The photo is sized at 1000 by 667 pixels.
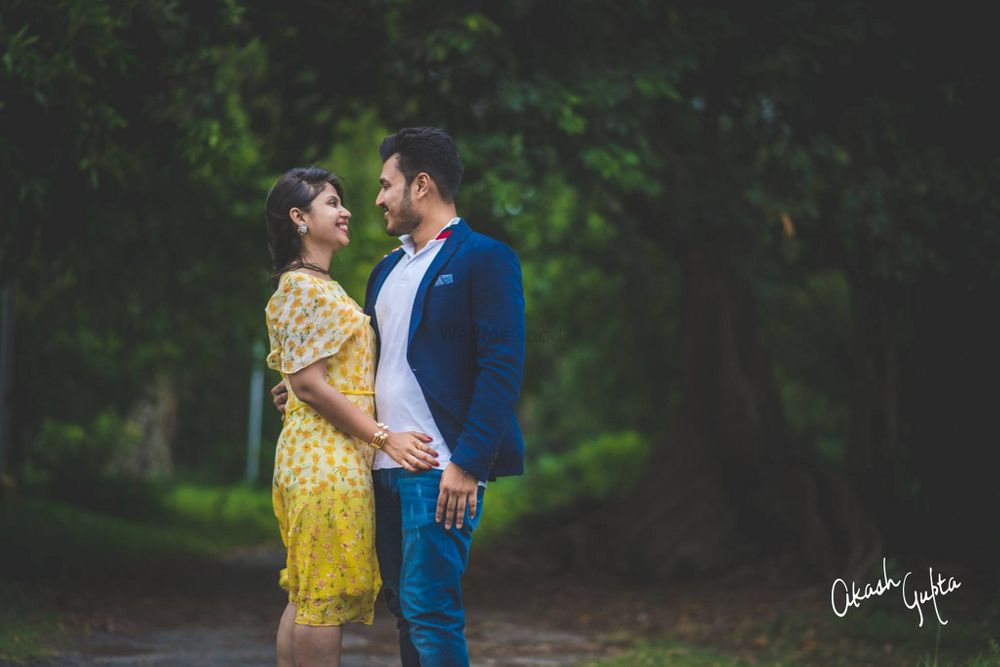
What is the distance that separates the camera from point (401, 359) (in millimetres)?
4328

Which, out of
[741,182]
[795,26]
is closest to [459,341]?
[795,26]

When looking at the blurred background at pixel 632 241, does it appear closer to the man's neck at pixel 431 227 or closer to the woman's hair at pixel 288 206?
the woman's hair at pixel 288 206

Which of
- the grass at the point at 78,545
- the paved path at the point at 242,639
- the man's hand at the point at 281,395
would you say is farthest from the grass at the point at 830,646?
the man's hand at the point at 281,395

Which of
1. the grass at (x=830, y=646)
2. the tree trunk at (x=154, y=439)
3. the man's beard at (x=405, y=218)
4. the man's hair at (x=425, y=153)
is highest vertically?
the man's hair at (x=425, y=153)

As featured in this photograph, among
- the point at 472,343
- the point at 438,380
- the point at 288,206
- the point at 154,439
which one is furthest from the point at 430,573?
the point at 154,439

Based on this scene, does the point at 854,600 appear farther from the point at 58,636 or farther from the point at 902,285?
the point at 58,636

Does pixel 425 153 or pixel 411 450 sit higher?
pixel 425 153

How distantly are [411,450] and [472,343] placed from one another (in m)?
0.42

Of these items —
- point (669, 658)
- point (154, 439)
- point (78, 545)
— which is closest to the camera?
point (669, 658)

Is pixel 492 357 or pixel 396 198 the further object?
pixel 396 198

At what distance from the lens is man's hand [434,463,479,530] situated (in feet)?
13.4

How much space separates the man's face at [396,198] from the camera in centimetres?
437

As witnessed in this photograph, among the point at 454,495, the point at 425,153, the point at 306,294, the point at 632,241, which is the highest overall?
the point at 632,241

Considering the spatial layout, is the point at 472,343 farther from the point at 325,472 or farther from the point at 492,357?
the point at 325,472
